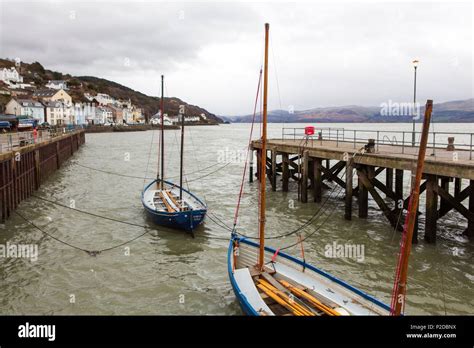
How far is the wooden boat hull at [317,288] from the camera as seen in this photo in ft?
32.0

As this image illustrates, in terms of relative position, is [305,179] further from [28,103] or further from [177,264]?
[28,103]

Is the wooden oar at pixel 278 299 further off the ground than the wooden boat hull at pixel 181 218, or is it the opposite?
the wooden boat hull at pixel 181 218

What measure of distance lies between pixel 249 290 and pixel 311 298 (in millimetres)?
1704

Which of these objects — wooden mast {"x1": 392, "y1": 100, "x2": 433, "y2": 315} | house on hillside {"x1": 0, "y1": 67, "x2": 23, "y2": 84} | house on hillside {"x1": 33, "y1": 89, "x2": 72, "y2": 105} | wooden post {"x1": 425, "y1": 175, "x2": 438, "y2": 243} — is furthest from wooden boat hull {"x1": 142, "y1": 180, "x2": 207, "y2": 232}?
house on hillside {"x1": 0, "y1": 67, "x2": 23, "y2": 84}

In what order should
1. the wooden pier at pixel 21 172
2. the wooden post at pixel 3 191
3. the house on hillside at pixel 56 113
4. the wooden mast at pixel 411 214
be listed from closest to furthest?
1. the wooden mast at pixel 411 214
2. the wooden post at pixel 3 191
3. the wooden pier at pixel 21 172
4. the house on hillside at pixel 56 113

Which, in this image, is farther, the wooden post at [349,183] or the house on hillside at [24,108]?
the house on hillside at [24,108]

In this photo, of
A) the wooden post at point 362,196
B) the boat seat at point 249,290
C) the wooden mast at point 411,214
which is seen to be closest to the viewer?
the wooden mast at point 411,214

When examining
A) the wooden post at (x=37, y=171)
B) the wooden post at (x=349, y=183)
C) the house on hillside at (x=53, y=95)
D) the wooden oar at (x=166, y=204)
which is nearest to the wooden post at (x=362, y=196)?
the wooden post at (x=349, y=183)

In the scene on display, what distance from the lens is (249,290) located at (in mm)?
11016

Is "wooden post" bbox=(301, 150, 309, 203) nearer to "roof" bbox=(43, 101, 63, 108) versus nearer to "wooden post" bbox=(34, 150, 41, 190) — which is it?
"wooden post" bbox=(34, 150, 41, 190)

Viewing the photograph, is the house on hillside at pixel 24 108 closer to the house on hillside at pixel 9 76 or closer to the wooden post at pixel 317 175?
the house on hillside at pixel 9 76
